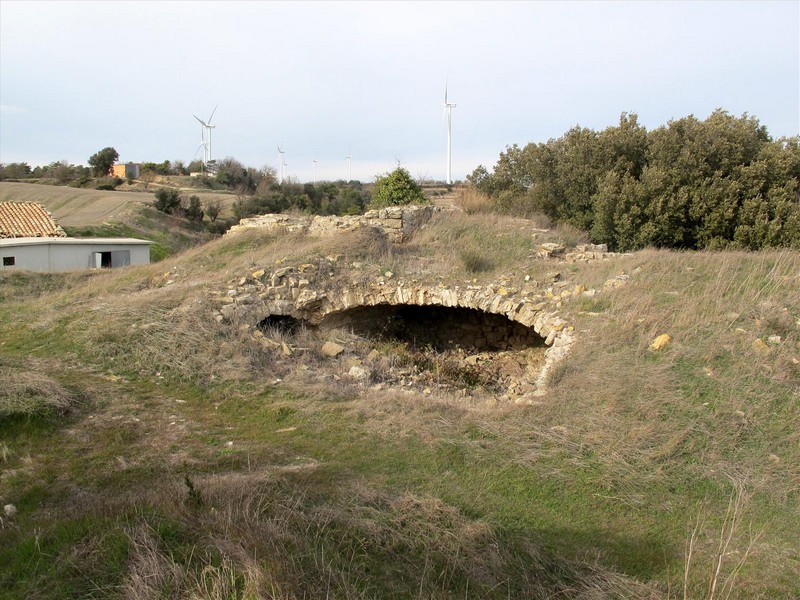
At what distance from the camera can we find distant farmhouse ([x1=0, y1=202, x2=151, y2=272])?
19.4m

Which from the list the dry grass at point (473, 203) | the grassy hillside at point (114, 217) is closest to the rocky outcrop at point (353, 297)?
the dry grass at point (473, 203)

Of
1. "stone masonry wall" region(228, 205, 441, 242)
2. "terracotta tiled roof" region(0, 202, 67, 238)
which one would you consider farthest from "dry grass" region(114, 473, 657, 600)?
"terracotta tiled roof" region(0, 202, 67, 238)

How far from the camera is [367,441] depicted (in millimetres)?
6223

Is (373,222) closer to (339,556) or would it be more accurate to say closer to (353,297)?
(353,297)

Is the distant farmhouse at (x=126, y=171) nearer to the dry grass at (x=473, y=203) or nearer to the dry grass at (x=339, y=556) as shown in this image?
the dry grass at (x=473, y=203)

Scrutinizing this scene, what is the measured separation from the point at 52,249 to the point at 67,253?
50 cm

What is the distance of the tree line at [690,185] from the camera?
14.9 meters

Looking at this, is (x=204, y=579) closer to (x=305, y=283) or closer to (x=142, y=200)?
(x=305, y=283)

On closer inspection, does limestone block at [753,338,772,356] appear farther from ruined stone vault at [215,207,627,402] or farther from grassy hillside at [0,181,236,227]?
grassy hillside at [0,181,236,227]

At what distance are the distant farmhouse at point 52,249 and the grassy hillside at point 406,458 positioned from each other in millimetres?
10298

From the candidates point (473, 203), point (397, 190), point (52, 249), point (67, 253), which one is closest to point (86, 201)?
point (67, 253)

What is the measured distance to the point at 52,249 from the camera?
20.1m

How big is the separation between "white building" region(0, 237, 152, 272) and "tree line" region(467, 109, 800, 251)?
615 inches

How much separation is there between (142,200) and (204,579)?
43058 mm
